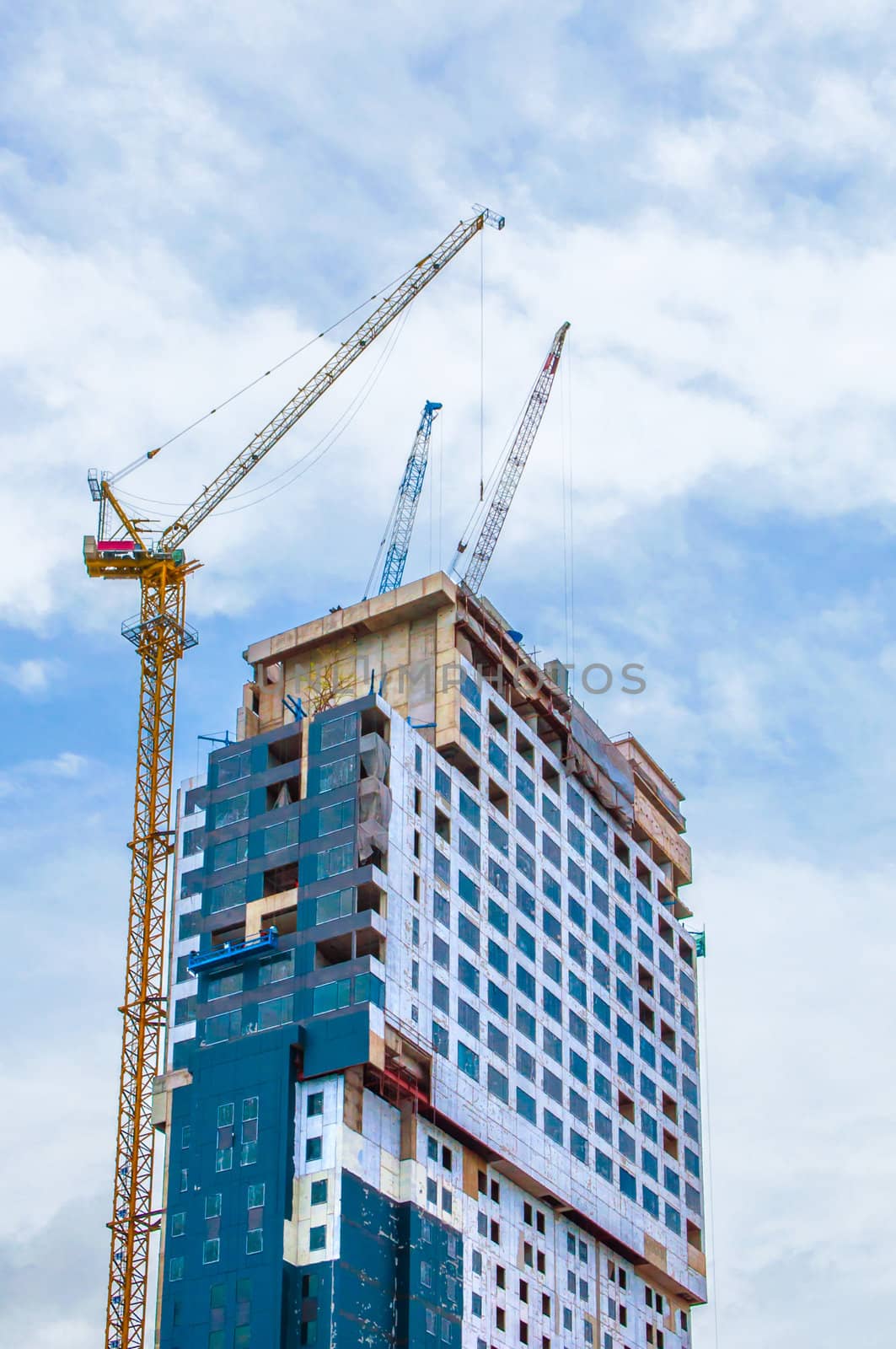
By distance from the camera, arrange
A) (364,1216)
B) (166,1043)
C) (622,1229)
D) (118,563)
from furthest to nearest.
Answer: (118,563) < (622,1229) < (166,1043) < (364,1216)

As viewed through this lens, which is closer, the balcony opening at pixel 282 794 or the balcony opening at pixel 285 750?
the balcony opening at pixel 282 794

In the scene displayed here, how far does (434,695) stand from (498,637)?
10.7 meters

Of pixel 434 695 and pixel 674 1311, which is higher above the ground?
pixel 434 695

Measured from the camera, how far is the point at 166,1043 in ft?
535

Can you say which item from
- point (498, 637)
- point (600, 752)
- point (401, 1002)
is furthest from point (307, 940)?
point (600, 752)

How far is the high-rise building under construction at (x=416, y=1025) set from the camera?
480 feet

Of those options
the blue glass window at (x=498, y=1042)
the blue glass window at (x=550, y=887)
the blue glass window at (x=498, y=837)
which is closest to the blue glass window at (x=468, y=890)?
the blue glass window at (x=498, y=837)

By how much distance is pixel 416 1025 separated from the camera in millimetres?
155875

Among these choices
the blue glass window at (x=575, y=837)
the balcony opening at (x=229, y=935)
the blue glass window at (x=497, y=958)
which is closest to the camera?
the balcony opening at (x=229, y=935)

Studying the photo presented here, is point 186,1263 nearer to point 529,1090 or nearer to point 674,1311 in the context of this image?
point 529,1090

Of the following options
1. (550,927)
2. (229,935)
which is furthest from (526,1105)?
(229,935)

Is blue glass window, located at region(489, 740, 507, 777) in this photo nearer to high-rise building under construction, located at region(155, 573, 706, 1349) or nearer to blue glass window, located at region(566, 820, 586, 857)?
high-rise building under construction, located at region(155, 573, 706, 1349)

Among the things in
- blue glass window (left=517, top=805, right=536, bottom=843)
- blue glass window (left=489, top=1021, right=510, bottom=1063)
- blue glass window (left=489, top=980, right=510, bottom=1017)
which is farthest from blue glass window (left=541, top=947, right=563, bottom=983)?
blue glass window (left=489, top=1021, right=510, bottom=1063)

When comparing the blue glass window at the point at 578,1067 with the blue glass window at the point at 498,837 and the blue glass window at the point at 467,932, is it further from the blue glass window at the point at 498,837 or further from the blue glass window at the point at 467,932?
the blue glass window at the point at 498,837
